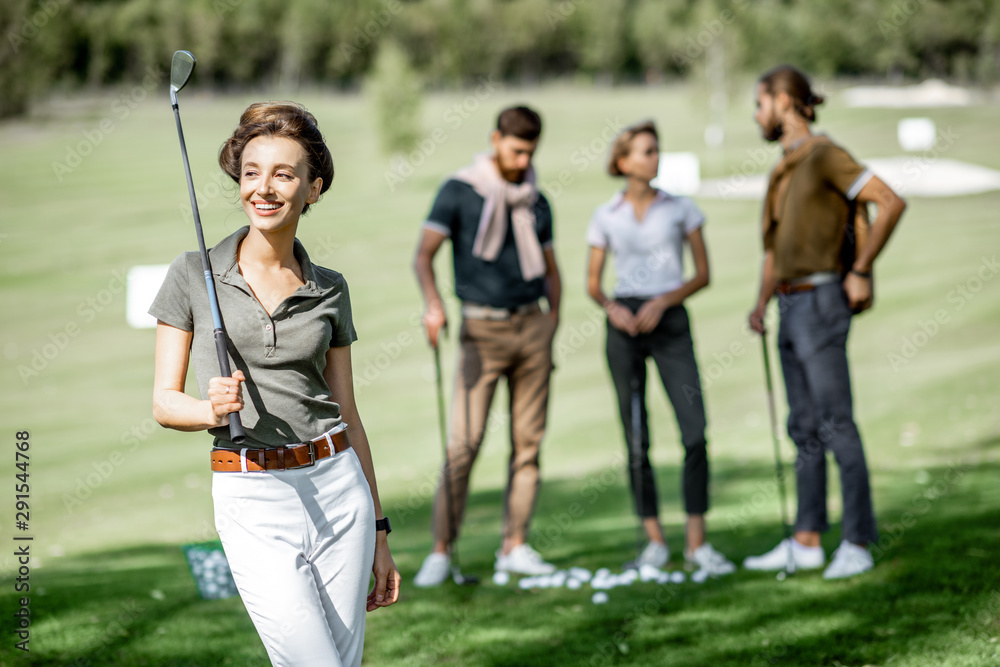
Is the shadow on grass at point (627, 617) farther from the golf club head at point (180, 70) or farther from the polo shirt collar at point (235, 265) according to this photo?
the golf club head at point (180, 70)

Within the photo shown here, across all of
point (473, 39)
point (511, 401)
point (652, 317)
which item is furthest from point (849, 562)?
point (473, 39)

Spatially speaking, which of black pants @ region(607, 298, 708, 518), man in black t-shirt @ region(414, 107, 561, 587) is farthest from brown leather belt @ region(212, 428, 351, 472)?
black pants @ region(607, 298, 708, 518)

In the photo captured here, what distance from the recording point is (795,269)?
16.3 feet

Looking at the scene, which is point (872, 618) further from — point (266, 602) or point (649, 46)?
point (649, 46)

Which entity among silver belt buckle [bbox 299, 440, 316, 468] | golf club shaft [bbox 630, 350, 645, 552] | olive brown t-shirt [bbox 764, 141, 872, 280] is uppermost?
olive brown t-shirt [bbox 764, 141, 872, 280]

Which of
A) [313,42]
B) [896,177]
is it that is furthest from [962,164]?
[313,42]

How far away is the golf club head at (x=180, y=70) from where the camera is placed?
8.20 ft

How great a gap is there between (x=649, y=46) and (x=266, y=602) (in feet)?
257

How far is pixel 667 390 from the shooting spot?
533 cm

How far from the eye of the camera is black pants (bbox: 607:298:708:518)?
Result: 17.3 ft

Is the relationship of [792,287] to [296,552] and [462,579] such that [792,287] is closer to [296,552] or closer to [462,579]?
[462,579]

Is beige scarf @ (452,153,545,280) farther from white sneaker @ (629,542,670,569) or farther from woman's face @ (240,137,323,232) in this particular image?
woman's face @ (240,137,323,232)

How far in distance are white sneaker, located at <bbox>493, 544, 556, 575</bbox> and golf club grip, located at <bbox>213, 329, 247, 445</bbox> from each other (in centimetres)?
327

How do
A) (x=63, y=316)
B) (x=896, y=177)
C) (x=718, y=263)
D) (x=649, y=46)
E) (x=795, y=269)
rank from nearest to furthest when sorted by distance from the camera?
(x=795, y=269) → (x=63, y=316) → (x=718, y=263) → (x=896, y=177) → (x=649, y=46)
